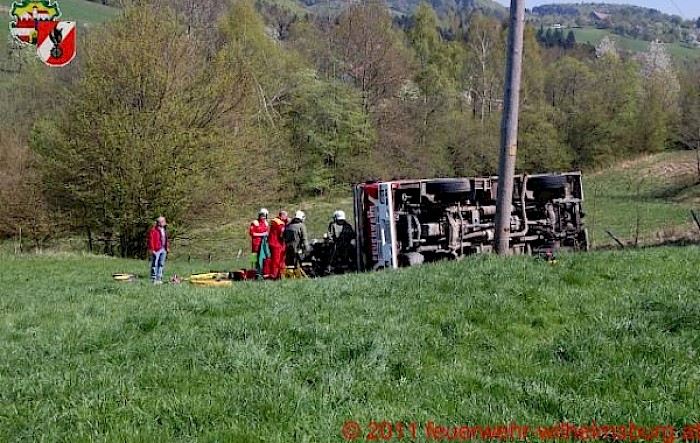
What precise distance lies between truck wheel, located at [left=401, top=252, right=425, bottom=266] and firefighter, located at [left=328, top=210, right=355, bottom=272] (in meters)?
1.85

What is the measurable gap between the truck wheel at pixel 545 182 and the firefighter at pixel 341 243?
4.49 metres

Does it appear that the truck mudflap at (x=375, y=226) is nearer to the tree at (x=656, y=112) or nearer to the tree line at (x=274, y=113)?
the tree line at (x=274, y=113)

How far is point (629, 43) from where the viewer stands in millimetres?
139125

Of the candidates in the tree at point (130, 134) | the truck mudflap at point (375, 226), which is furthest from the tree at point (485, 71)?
the truck mudflap at point (375, 226)

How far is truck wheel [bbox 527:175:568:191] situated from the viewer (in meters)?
16.0

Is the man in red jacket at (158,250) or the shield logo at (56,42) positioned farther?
the shield logo at (56,42)

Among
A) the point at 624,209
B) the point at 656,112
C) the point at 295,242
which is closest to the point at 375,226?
the point at 295,242

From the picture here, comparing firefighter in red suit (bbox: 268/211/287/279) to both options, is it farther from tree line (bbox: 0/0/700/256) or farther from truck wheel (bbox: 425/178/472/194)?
tree line (bbox: 0/0/700/256)

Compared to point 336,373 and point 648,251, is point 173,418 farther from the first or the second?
point 648,251

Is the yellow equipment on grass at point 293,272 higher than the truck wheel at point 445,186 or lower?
lower

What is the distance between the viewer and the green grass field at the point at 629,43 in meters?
131

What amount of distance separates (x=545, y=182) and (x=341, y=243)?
5.17 metres

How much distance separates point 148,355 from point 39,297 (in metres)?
5.47

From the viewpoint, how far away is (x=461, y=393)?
479 cm
